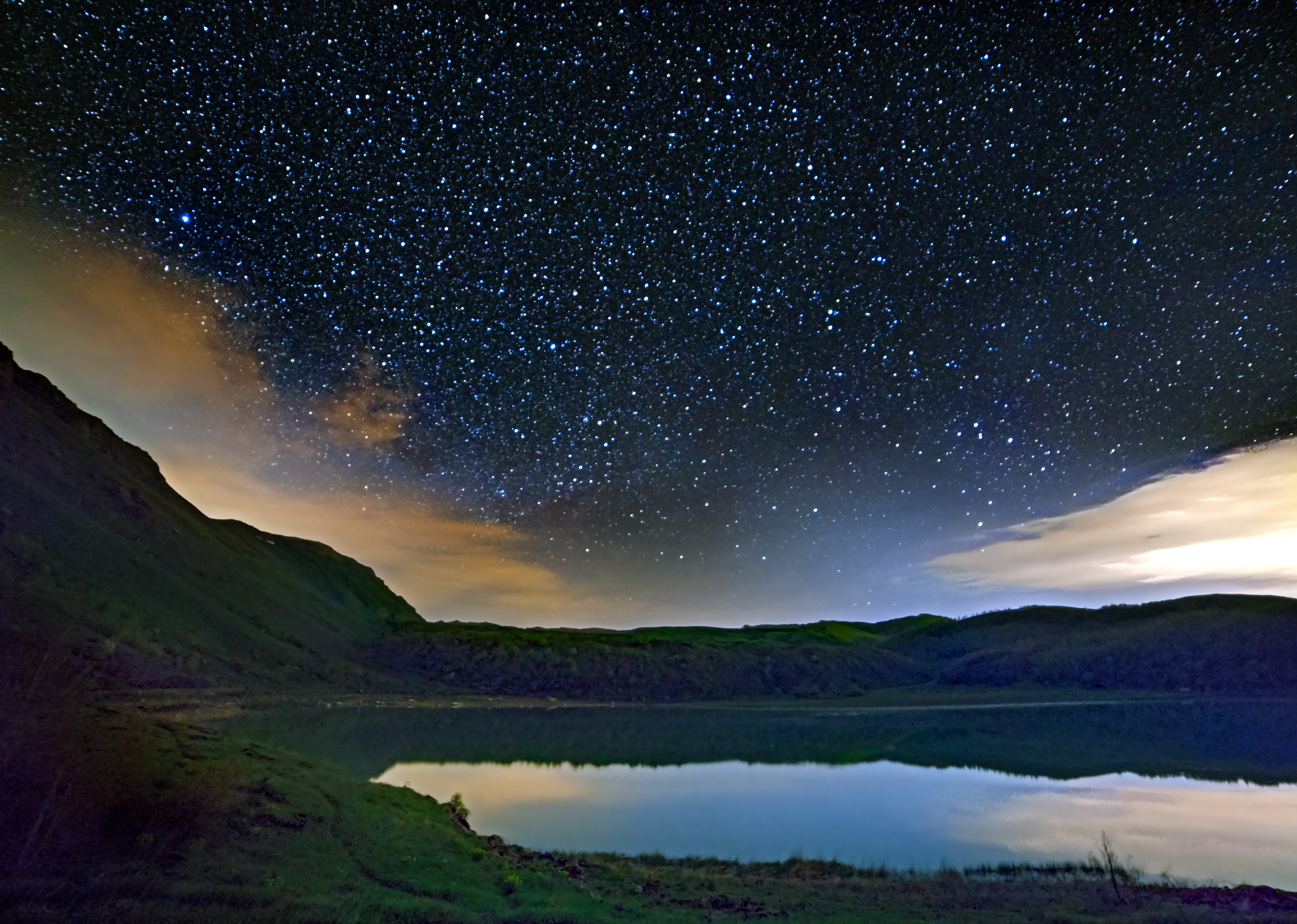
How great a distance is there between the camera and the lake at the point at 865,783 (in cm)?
2259

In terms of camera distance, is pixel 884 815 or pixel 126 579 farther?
pixel 126 579

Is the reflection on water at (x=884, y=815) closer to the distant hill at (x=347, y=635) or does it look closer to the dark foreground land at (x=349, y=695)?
the dark foreground land at (x=349, y=695)

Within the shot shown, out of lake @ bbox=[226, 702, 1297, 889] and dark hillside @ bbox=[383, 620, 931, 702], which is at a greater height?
dark hillside @ bbox=[383, 620, 931, 702]

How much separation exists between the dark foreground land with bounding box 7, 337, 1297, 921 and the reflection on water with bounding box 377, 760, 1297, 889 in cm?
305

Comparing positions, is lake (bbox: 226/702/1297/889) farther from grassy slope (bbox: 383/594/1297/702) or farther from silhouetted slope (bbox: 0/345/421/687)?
grassy slope (bbox: 383/594/1297/702)

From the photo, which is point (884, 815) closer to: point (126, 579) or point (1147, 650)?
point (126, 579)

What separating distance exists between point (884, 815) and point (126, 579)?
88.3 m

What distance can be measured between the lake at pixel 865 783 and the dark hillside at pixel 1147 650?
3568cm

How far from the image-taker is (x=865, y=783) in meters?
37.4

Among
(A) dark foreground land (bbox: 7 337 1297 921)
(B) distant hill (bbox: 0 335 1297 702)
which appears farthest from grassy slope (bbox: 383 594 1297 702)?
(A) dark foreground land (bbox: 7 337 1297 921)

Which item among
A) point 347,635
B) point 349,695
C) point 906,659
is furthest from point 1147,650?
point 347,635

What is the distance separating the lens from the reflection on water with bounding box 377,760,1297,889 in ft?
71.0

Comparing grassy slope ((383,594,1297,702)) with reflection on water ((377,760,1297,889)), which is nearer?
reflection on water ((377,760,1297,889))

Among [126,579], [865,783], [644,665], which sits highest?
[126,579]
